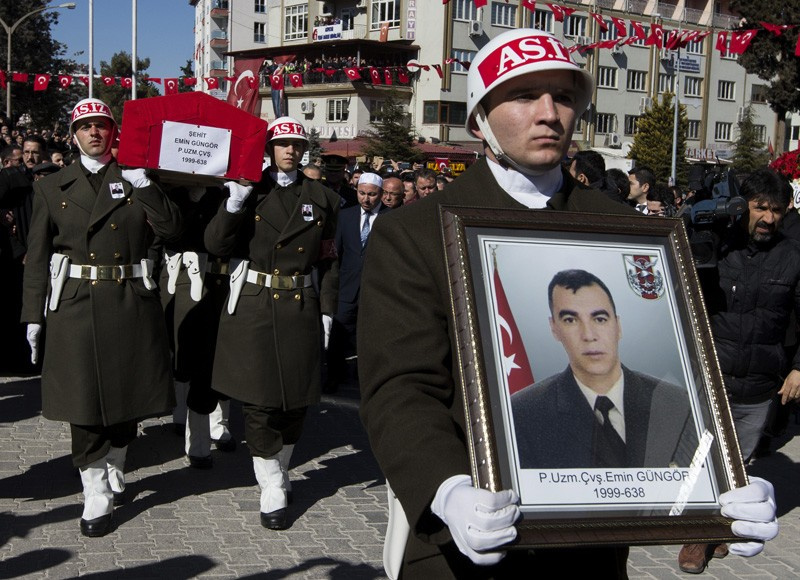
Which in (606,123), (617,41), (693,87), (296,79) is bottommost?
(606,123)

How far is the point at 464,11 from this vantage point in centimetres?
6438

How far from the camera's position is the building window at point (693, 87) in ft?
246

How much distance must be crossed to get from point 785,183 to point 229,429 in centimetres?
477

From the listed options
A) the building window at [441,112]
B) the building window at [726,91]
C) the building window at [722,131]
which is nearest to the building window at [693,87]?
the building window at [726,91]

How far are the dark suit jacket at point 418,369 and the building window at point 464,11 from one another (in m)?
63.2

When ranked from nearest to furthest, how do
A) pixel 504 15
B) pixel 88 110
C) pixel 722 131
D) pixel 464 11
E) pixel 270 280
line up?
pixel 88 110 < pixel 270 280 < pixel 464 11 < pixel 504 15 < pixel 722 131

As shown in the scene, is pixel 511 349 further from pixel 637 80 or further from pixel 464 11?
pixel 637 80

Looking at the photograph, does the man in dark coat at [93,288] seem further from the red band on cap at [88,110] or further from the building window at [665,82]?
the building window at [665,82]

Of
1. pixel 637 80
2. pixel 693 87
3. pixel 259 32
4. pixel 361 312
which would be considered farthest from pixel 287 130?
pixel 259 32

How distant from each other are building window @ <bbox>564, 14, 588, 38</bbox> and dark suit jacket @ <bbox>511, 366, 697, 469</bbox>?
218 feet

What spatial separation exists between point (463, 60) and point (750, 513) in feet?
206

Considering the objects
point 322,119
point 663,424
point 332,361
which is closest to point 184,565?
point 663,424

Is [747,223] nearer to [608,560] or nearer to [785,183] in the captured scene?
[785,183]

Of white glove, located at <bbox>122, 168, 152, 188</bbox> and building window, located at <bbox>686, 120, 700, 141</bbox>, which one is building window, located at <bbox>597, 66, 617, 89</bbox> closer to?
building window, located at <bbox>686, 120, 700, 141</bbox>
